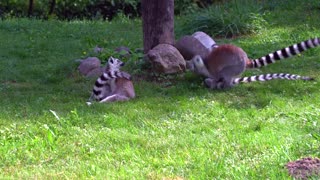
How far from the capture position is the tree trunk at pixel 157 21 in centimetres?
911

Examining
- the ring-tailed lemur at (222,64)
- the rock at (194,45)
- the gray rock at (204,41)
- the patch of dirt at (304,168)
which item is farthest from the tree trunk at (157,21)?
the patch of dirt at (304,168)

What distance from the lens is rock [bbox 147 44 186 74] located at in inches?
331

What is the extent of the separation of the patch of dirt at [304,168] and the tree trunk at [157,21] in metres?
4.86

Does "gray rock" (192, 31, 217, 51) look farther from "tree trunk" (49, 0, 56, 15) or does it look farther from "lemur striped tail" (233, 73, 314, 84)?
"tree trunk" (49, 0, 56, 15)

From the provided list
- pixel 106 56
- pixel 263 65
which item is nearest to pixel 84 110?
pixel 106 56

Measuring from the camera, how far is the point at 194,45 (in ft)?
30.3

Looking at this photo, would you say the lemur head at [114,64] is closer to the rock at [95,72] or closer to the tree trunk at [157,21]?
the rock at [95,72]

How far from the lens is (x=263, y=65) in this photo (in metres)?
8.82

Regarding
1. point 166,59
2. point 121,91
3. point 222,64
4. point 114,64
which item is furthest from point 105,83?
point 222,64

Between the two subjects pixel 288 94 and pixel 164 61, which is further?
pixel 164 61

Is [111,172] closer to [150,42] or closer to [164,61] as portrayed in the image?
[164,61]

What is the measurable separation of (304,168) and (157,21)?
508 cm

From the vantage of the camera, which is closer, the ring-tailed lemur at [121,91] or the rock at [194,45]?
the ring-tailed lemur at [121,91]

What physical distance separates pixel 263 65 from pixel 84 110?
3078mm
